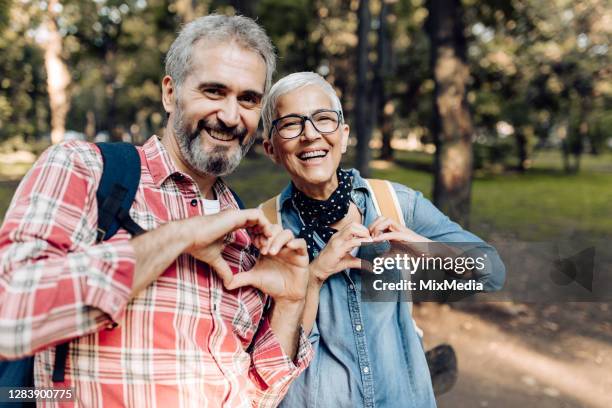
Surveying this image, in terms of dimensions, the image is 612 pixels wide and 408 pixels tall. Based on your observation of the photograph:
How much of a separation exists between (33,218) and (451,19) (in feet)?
18.9

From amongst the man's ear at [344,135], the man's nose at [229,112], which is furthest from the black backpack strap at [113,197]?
the man's ear at [344,135]

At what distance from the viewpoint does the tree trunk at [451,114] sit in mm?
5609

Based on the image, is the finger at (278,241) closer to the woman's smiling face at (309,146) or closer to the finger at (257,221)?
the finger at (257,221)

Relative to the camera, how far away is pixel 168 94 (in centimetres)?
194

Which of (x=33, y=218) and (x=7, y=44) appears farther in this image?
(x=7, y=44)

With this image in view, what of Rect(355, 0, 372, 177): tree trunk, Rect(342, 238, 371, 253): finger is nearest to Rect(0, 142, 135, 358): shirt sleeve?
Rect(342, 238, 371, 253): finger

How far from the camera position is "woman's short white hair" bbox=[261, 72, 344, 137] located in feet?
6.73

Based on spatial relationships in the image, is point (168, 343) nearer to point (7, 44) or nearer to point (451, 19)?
point (451, 19)

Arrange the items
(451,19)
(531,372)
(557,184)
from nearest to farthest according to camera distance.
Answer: (531,372), (451,19), (557,184)

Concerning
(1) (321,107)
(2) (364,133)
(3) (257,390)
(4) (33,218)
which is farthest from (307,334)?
(2) (364,133)

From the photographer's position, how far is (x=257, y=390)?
1.79 meters

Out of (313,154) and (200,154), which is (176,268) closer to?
(200,154)

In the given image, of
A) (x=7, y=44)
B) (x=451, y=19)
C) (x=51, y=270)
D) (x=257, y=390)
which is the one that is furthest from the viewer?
(x=7, y=44)

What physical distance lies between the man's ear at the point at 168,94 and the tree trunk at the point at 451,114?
4.34 meters
